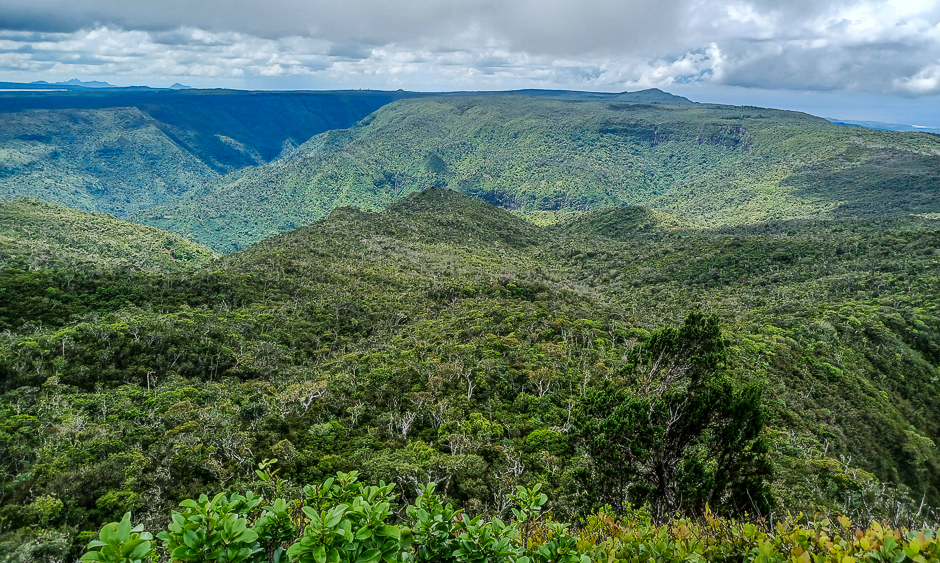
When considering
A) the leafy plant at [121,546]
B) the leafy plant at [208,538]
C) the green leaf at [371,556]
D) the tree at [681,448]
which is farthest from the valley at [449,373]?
the leafy plant at [121,546]

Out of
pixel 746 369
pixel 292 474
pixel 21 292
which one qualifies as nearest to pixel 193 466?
pixel 292 474

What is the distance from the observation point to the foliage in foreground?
3504 mm

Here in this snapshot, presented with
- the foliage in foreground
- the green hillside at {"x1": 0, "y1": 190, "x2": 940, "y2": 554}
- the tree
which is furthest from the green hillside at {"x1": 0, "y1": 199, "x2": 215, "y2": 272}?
the foliage in foreground

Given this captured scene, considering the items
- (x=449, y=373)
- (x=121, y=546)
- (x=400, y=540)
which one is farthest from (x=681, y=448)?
(x=449, y=373)

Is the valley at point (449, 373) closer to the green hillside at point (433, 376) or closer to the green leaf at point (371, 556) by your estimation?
the green hillside at point (433, 376)

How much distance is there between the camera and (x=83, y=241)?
11000cm

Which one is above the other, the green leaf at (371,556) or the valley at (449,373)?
the green leaf at (371,556)

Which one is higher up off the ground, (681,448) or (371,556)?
(371,556)

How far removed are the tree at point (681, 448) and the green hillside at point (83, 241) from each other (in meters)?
94.2

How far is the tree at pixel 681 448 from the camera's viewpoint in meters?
13.6

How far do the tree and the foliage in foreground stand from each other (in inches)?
328

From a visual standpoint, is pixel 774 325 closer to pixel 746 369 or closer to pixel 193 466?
pixel 746 369

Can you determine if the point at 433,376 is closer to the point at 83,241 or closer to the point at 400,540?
the point at 400,540

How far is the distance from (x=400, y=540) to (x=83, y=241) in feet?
467
